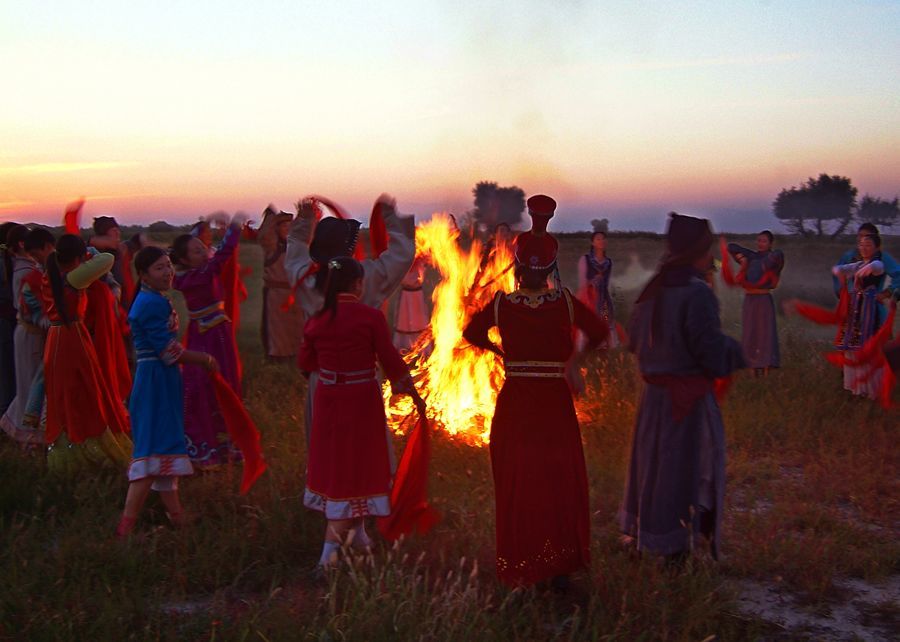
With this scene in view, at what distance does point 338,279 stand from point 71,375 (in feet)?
10.8

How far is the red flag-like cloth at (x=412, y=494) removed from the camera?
525 cm

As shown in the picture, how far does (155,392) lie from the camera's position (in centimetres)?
562

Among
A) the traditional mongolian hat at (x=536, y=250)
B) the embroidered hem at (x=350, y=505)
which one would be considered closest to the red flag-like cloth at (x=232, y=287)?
the embroidered hem at (x=350, y=505)

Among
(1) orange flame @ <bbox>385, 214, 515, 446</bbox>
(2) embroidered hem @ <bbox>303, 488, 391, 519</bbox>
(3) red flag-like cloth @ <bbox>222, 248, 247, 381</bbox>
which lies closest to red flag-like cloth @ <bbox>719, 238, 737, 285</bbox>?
(1) orange flame @ <bbox>385, 214, 515, 446</bbox>

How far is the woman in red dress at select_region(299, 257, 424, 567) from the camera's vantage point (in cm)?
485

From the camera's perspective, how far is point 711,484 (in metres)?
4.72

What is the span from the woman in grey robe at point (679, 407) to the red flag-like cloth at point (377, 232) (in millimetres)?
1765

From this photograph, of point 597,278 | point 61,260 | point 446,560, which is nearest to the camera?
point 446,560

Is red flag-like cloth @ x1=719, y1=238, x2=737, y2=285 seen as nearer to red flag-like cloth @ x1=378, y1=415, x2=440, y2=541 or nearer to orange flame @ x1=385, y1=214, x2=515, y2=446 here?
orange flame @ x1=385, y1=214, x2=515, y2=446

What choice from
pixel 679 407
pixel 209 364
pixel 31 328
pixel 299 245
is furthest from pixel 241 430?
pixel 679 407

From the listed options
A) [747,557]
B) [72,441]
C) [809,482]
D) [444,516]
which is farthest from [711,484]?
[72,441]

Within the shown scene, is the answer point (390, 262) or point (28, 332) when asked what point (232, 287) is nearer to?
point (28, 332)

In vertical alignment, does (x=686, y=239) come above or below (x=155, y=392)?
above

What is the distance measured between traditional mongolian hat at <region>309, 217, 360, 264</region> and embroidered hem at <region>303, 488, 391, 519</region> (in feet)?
4.69
